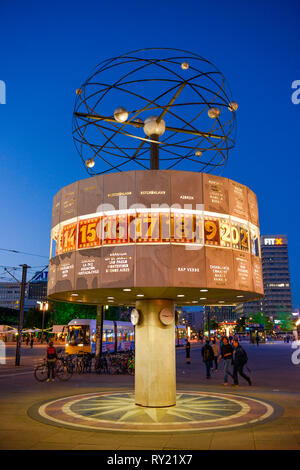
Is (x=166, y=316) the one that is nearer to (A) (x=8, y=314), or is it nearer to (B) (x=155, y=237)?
(B) (x=155, y=237)

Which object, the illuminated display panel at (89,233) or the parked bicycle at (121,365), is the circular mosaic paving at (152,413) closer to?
the illuminated display panel at (89,233)

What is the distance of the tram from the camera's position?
4369cm

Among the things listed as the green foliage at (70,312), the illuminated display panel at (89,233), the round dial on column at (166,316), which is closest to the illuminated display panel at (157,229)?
the illuminated display panel at (89,233)

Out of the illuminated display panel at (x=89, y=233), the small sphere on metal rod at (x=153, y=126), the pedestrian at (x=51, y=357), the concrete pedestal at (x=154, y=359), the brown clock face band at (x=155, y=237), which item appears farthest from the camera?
the pedestrian at (x=51, y=357)

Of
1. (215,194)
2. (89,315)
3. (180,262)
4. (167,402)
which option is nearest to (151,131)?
(215,194)

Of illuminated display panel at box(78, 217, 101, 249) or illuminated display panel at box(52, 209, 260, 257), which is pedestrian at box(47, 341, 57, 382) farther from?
illuminated display panel at box(78, 217, 101, 249)

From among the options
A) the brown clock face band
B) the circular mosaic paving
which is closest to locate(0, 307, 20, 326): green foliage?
the circular mosaic paving

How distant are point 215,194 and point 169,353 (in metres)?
6.13

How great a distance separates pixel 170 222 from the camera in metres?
13.2

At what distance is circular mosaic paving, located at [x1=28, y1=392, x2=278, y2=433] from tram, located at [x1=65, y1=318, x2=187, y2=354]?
27.1 meters

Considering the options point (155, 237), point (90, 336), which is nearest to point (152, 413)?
point (155, 237)

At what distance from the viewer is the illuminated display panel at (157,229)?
518 inches

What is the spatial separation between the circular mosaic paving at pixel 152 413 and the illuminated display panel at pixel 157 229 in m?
5.49
